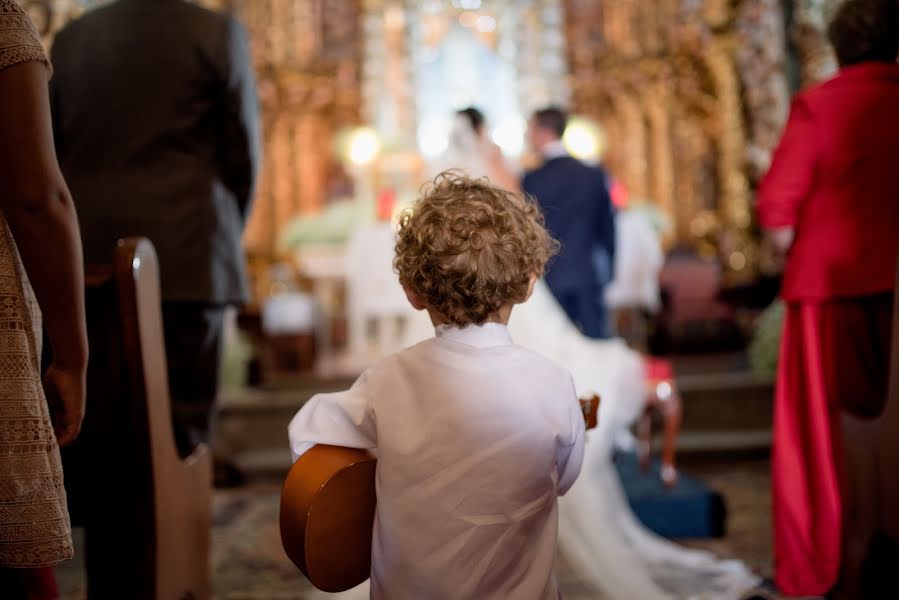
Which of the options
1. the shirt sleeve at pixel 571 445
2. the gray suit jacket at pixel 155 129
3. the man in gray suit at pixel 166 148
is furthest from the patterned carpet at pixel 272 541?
the shirt sleeve at pixel 571 445

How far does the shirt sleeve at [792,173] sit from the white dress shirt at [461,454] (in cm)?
→ 117

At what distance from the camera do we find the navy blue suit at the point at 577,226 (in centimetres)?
391

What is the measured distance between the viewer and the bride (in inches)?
101

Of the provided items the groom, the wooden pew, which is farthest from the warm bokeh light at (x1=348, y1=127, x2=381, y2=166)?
the wooden pew

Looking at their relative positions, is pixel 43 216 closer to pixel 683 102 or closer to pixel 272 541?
pixel 272 541

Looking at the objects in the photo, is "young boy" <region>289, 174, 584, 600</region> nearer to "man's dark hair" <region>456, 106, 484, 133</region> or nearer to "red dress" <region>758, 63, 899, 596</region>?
"red dress" <region>758, 63, 899, 596</region>

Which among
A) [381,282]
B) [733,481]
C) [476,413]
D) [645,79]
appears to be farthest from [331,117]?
[476,413]

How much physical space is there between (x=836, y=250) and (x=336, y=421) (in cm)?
147

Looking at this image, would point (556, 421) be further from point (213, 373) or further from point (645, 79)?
point (645, 79)

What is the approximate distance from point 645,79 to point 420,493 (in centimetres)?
808

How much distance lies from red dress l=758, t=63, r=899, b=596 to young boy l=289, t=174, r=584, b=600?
3.71 ft

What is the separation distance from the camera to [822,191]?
221 cm

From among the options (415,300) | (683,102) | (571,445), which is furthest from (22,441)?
(683,102)

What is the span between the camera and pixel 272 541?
3330 millimetres
